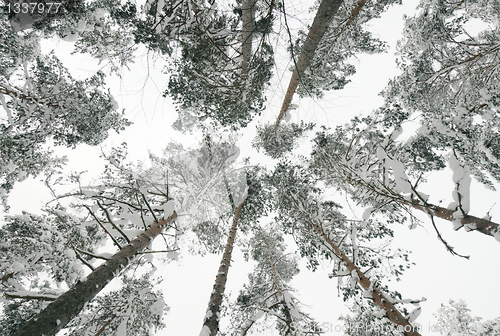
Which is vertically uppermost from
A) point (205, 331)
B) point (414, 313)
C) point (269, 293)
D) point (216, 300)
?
point (269, 293)

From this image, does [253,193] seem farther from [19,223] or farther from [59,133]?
[19,223]

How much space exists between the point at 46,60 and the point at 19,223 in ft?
16.7

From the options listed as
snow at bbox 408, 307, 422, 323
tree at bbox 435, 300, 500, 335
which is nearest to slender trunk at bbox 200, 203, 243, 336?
snow at bbox 408, 307, 422, 323

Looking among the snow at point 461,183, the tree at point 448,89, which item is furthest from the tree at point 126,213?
the tree at point 448,89

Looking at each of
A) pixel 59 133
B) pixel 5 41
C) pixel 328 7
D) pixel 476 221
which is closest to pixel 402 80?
pixel 328 7

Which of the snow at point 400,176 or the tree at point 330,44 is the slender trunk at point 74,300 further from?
the snow at point 400,176

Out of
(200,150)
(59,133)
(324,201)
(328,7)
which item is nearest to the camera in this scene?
(328,7)

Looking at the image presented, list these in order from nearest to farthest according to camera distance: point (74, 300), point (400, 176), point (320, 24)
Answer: point (74, 300), point (400, 176), point (320, 24)

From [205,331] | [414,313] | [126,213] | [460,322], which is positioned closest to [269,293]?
[205,331]

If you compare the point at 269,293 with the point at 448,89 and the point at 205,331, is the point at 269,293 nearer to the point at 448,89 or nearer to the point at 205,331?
the point at 205,331

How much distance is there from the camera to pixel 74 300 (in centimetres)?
190

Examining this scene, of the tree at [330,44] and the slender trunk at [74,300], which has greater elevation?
the tree at [330,44]

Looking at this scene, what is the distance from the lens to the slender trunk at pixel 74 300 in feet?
5.13

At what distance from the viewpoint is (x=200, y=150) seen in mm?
8312
